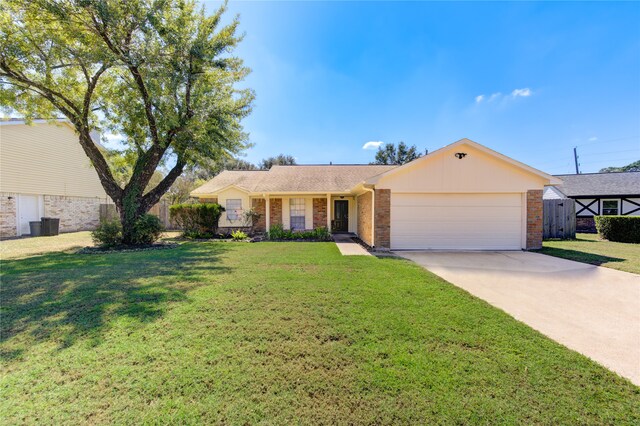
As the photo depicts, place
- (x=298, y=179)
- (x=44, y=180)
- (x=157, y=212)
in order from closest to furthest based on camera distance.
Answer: (x=298, y=179), (x=44, y=180), (x=157, y=212)

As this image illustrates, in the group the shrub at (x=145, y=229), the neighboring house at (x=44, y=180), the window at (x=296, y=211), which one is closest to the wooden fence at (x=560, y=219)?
the window at (x=296, y=211)

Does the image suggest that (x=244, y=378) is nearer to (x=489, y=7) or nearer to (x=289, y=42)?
(x=289, y=42)

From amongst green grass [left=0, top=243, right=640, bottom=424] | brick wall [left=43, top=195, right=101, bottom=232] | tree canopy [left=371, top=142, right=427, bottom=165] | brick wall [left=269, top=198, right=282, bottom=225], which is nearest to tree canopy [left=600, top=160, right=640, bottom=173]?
tree canopy [left=371, top=142, right=427, bottom=165]

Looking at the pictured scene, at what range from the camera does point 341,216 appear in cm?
1570

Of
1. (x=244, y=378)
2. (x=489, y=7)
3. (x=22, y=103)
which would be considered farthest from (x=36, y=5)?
(x=489, y=7)

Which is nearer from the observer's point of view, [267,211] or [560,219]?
[560,219]

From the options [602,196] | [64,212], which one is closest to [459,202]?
[602,196]

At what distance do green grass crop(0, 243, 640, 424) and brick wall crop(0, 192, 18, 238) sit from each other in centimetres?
1399

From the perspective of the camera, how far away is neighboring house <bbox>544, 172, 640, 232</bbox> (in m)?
16.7

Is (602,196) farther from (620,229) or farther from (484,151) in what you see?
(484,151)

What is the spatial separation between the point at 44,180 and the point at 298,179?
52.5 ft

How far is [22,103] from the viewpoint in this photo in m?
11.3

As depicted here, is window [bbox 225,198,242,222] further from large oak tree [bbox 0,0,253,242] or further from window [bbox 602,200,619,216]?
window [bbox 602,200,619,216]

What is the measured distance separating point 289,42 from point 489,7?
8.22 m
